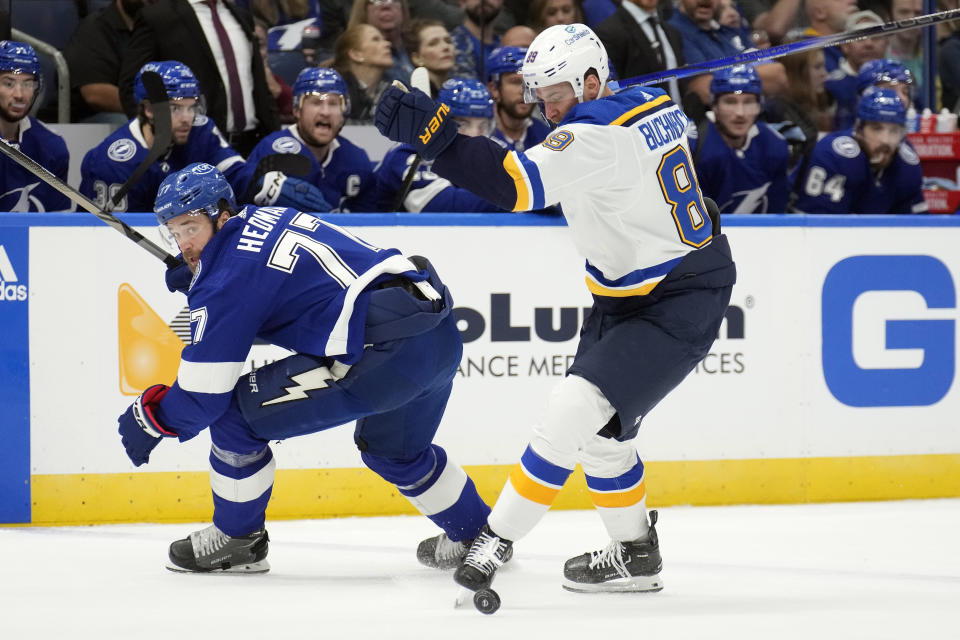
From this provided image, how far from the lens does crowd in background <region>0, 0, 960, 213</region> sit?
441cm

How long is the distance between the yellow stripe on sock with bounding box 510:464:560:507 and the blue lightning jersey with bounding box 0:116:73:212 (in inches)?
86.0

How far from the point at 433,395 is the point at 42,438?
4.72ft

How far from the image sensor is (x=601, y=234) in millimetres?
2873

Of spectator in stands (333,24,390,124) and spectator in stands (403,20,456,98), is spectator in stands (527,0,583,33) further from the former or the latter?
spectator in stands (333,24,390,124)

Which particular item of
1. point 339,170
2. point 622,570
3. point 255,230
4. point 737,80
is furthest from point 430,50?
point 622,570

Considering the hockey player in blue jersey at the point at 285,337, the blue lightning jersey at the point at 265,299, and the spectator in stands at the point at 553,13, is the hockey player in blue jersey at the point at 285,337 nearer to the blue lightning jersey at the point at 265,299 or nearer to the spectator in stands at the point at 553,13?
the blue lightning jersey at the point at 265,299

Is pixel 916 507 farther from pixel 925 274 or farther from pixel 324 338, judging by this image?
pixel 324 338

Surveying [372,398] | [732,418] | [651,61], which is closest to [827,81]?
[651,61]

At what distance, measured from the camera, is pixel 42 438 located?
3.82m

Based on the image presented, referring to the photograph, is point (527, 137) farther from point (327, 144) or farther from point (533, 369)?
point (533, 369)

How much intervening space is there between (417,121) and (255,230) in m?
0.55

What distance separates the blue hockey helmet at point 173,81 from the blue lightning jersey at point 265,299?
4.53ft

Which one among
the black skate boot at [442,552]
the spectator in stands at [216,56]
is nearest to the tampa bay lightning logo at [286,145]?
the spectator in stands at [216,56]

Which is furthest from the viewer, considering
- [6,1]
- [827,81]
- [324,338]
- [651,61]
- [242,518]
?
[827,81]
